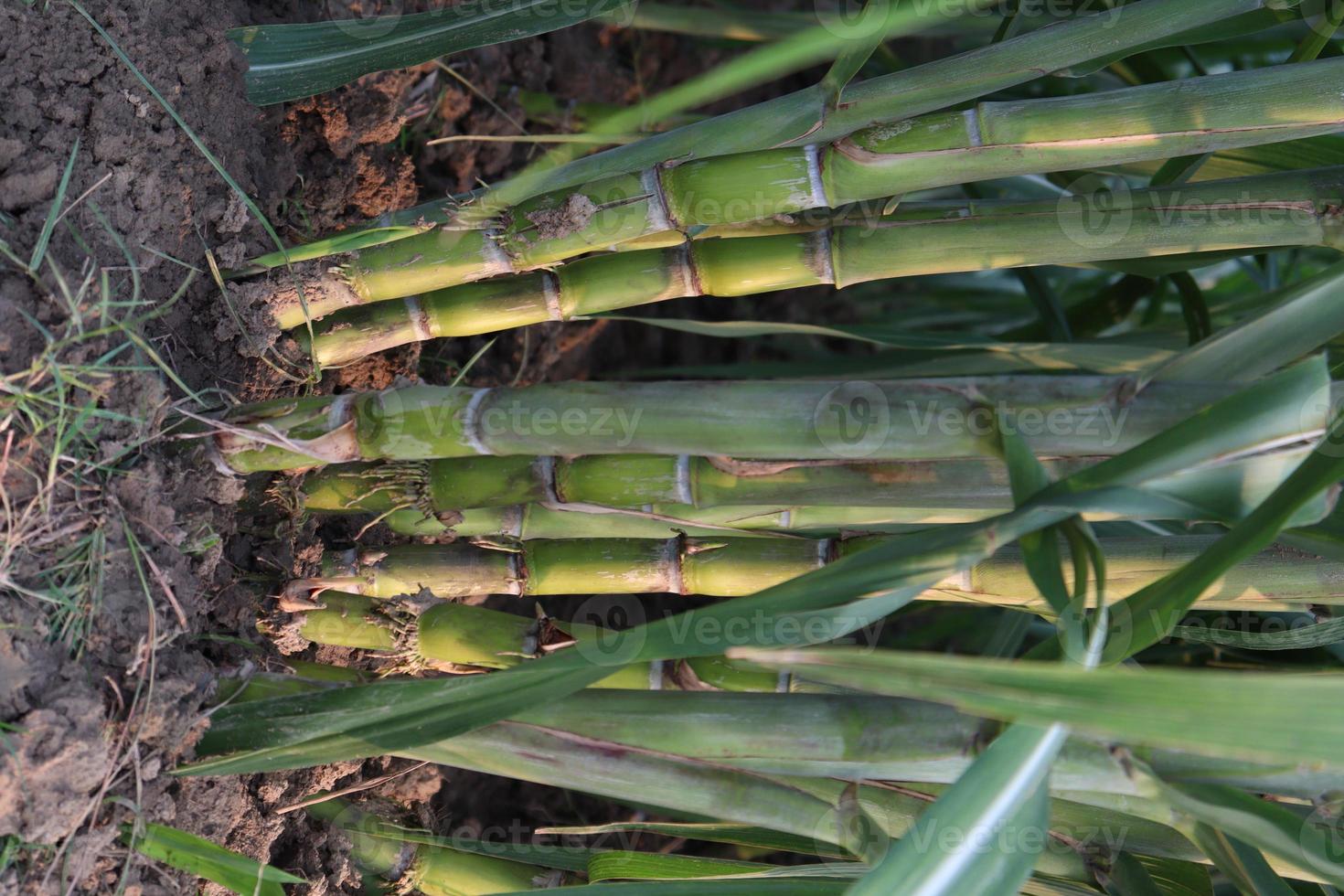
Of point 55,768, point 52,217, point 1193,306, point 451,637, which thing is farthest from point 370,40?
point 1193,306

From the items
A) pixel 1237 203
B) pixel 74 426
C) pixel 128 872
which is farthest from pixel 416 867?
pixel 1237 203

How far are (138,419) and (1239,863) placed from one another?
906 mm

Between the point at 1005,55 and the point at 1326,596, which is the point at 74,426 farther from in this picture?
the point at 1326,596

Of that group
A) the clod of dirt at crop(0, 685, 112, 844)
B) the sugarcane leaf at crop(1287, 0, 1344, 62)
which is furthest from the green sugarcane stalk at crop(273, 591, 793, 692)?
the sugarcane leaf at crop(1287, 0, 1344, 62)

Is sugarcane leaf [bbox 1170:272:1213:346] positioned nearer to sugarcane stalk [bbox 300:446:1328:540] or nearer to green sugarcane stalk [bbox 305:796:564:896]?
sugarcane stalk [bbox 300:446:1328:540]

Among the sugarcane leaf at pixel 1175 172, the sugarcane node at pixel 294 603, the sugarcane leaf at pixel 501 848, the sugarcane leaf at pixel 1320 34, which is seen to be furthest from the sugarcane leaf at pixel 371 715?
the sugarcane leaf at pixel 1320 34

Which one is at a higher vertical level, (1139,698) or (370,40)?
(370,40)

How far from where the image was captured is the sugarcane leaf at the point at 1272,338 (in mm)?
647

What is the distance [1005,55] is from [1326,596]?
517 mm

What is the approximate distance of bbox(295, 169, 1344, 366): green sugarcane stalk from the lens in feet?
2.73

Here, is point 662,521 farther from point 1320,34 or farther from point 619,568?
point 1320,34

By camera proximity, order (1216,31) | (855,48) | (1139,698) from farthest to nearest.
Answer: (1216,31), (855,48), (1139,698)

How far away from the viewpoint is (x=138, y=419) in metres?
0.82

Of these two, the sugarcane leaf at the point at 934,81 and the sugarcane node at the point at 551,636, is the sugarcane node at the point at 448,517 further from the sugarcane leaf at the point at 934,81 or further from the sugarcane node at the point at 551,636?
the sugarcane leaf at the point at 934,81
